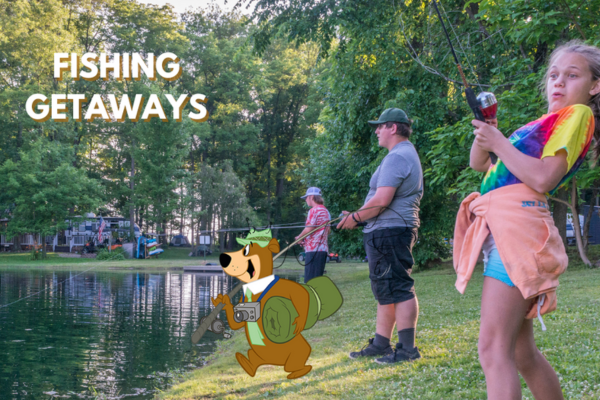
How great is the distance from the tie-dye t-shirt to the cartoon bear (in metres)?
1.40

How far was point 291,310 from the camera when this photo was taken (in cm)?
323

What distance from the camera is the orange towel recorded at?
215cm

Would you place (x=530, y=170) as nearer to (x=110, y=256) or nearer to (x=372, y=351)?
(x=372, y=351)

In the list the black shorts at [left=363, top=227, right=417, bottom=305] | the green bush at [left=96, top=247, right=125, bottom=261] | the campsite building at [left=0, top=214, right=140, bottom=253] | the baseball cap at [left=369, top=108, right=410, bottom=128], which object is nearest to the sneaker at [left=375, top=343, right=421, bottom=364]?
the black shorts at [left=363, top=227, right=417, bottom=305]

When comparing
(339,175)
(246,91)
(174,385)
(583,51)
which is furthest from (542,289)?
(246,91)

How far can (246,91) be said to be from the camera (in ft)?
152

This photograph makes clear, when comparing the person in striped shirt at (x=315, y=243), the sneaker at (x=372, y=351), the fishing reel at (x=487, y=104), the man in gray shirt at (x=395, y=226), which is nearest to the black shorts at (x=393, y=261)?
the man in gray shirt at (x=395, y=226)

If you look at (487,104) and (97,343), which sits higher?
(487,104)

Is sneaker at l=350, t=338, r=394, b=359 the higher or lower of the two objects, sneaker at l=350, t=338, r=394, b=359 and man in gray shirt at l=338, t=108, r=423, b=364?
the lower

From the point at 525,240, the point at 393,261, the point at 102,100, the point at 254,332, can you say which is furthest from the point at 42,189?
the point at 525,240

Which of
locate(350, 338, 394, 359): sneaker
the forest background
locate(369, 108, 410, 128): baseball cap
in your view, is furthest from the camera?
the forest background

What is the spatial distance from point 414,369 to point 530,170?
2387 mm

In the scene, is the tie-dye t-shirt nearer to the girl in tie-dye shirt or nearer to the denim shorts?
the girl in tie-dye shirt

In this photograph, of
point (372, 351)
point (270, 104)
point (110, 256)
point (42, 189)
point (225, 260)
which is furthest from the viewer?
point (270, 104)
